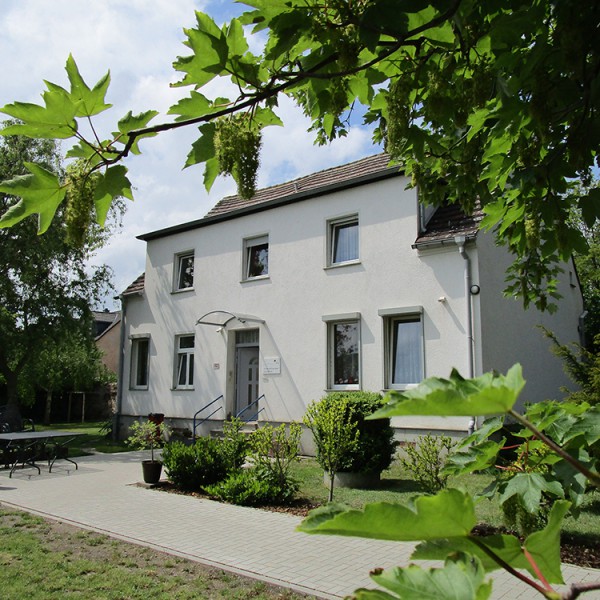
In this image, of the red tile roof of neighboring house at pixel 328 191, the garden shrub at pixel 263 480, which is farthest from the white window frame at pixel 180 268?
the garden shrub at pixel 263 480

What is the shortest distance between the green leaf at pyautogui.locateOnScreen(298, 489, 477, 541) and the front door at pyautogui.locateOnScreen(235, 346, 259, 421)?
1791 centimetres

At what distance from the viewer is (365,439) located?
10.9 m

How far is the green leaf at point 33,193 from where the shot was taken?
1.96 metres

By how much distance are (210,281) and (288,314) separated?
3.83 metres

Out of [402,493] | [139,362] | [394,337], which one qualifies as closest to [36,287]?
[139,362]

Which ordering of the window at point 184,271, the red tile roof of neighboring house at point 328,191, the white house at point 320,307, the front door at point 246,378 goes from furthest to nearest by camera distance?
the window at point 184,271, the front door at point 246,378, the red tile roof of neighboring house at point 328,191, the white house at point 320,307

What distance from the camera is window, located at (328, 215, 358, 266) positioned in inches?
650

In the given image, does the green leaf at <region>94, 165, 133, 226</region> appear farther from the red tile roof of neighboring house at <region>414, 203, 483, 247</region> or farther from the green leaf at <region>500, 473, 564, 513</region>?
the red tile roof of neighboring house at <region>414, 203, 483, 247</region>

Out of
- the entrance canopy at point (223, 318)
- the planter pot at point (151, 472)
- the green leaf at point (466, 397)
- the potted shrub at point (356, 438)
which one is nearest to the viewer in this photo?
the green leaf at point (466, 397)

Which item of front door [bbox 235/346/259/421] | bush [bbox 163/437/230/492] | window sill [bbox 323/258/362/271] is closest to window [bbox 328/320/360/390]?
window sill [bbox 323/258/362/271]

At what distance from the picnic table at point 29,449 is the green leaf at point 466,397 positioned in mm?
14525

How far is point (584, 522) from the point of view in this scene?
7.84 metres

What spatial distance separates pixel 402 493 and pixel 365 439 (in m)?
1.21

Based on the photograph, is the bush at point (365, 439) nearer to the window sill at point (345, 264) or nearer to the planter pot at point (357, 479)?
the planter pot at point (357, 479)
